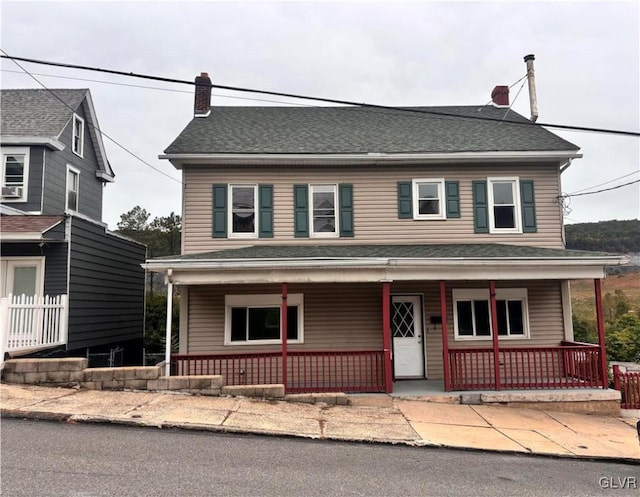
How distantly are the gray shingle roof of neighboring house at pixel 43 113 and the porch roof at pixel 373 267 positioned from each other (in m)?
6.68

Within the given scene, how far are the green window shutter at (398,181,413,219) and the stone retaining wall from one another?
545cm

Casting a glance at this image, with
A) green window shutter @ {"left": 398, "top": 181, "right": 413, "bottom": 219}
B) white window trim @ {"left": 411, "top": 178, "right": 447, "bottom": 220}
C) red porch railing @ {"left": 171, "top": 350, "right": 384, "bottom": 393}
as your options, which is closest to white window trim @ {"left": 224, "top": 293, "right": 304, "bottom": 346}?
red porch railing @ {"left": 171, "top": 350, "right": 384, "bottom": 393}

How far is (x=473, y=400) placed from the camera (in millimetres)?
9062

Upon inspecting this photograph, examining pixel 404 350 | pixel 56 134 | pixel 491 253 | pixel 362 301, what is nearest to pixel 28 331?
pixel 56 134

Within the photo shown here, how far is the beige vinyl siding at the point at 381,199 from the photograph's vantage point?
37.1 feet

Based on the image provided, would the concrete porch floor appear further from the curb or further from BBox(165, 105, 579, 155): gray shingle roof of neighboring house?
BBox(165, 105, 579, 155): gray shingle roof of neighboring house

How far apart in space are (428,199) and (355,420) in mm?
6237

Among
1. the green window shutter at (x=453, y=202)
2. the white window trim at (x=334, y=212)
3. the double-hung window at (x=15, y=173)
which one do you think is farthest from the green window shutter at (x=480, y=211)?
the double-hung window at (x=15, y=173)

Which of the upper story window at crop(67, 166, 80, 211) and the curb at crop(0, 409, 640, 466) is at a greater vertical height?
the upper story window at crop(67, 166, 80, 211)

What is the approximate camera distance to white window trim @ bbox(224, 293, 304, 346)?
10.7 m

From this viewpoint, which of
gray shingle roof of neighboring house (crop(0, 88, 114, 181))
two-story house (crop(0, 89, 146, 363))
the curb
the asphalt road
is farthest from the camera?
gray shingle roof of neighboring house (crop(0, 88, 114, 181))

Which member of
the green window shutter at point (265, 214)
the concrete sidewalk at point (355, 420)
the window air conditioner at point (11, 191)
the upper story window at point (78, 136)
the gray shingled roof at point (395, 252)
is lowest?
the concrete sidewalk at point (355, 420)

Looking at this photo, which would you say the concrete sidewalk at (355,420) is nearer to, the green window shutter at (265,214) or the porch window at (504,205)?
the green window shutter at (265,214)

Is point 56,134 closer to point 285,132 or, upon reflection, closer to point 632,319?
point 285,132
